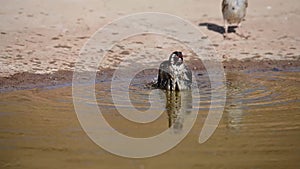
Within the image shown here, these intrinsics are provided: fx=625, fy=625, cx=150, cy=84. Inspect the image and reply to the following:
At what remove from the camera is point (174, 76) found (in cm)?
956

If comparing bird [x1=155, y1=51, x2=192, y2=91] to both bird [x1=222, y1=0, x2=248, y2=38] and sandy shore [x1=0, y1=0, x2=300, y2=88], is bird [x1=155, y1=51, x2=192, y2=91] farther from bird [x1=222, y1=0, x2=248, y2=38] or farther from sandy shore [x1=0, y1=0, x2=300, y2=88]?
bird [x1=222, y1=0, x2=248, y2=38]

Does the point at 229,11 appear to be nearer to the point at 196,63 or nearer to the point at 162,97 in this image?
the point at 196,63

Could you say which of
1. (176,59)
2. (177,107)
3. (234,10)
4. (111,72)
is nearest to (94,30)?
(111,72)

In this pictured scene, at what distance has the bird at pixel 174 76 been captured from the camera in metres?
9.58

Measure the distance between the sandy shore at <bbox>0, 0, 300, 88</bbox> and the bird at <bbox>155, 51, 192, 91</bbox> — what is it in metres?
1.78

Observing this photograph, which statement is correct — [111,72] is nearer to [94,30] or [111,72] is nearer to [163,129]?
[94,30]

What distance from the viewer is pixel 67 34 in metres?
13.2

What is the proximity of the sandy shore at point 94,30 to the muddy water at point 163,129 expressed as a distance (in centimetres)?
177

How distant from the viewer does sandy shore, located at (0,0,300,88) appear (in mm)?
11348

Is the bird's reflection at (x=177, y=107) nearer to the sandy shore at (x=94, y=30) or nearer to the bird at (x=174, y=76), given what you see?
the bird at (x=174, y=76)

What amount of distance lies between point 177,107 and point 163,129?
1.24 m

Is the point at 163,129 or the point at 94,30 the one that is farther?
the point at 94,30

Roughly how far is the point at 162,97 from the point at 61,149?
2.98 m

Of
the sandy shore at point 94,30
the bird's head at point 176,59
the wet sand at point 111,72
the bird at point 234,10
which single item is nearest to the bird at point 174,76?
the bird's head at point 176,59
